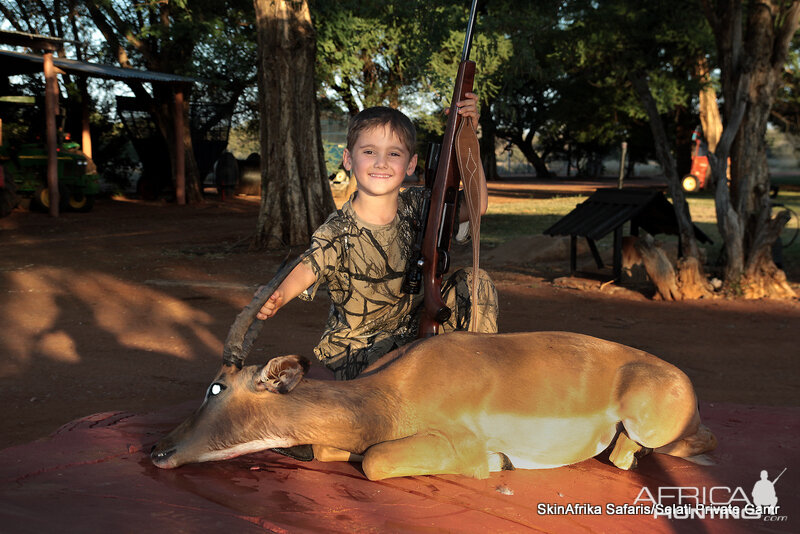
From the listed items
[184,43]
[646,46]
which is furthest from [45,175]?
[646,46]

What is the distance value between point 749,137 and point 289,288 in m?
7.45

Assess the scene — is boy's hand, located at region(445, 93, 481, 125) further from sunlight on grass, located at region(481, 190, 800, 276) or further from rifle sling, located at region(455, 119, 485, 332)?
sunlight on grass, located at region(481, 190, 800, 276)

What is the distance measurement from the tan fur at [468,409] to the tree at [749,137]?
6.30m

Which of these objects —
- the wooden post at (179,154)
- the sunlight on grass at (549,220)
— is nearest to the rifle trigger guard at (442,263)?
the sunlight on grass at (549,220)

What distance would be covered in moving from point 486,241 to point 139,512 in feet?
41.2

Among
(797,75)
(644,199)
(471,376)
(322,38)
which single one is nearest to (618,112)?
(797,75)

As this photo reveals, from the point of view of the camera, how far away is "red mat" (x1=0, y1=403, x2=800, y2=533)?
8.34 feet

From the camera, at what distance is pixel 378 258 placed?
3.79 m

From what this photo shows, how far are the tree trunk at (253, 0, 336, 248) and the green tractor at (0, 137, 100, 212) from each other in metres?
8.63

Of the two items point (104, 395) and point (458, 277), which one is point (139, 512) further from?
point (104, 395)

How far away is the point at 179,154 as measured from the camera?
73.6 ft

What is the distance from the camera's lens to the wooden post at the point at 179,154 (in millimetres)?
22047

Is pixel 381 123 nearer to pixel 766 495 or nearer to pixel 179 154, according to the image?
pixel 766 495

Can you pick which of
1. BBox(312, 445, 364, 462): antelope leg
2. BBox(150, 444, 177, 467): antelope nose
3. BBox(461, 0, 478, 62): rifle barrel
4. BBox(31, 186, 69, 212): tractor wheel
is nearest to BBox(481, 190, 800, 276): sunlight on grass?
BBox(461, 0, 478, 62): rifle barrel
